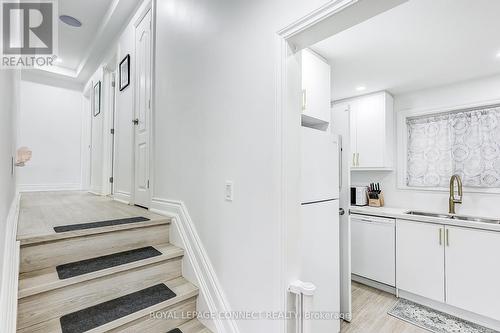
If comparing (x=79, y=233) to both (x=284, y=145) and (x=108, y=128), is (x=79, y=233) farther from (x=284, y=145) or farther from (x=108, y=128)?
(x=108, y=128)

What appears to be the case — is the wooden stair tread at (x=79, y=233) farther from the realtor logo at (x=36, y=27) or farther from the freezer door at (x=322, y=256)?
the realtor logo at (x=36, y=27)

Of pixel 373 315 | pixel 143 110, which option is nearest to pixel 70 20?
pixel 143 110

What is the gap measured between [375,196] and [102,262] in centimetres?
328

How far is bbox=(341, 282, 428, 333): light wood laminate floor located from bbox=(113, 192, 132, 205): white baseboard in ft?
8.93

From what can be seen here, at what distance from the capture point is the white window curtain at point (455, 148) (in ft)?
8.66

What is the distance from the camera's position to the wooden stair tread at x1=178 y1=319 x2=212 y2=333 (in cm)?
153

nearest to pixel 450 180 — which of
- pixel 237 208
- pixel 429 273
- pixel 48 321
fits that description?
pixel 429 273

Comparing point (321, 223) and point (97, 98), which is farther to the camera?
point (97, 98)

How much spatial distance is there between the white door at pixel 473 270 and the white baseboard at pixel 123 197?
360 cm

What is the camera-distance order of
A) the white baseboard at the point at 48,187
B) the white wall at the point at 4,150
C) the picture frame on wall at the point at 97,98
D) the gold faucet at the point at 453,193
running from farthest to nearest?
the white baseboard at the point at 48,187
the picture frame on wall at the point at 97,98
the gold faucet at the point at 453,193
the white wall at the point at 4,150

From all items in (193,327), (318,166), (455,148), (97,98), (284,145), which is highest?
(97,98)

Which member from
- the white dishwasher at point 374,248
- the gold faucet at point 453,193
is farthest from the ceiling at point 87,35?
the gold faucet at point 453,193

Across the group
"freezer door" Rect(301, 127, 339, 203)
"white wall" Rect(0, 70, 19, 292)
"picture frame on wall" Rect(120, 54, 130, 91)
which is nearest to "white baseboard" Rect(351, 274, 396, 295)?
"freezer door" Rect(301, 127, 339, 203)

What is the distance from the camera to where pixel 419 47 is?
2164mm
